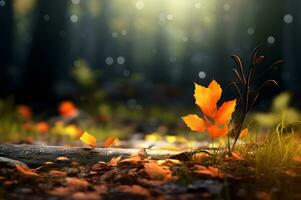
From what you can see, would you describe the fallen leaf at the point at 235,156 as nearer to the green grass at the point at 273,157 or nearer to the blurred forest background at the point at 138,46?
the green grass at the point at 273,157

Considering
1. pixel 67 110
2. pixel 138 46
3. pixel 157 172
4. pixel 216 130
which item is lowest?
pixel 157 172

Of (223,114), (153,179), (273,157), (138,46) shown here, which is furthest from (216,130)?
(138,46)

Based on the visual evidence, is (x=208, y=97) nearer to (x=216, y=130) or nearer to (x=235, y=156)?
(x=216, y=130)

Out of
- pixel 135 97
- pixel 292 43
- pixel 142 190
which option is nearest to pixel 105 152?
pixel 142 190

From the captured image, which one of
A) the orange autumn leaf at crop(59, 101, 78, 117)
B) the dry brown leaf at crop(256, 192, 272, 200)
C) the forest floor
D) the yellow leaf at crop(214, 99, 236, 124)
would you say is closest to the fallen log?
the forest floor

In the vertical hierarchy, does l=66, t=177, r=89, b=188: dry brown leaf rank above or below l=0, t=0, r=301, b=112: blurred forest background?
below

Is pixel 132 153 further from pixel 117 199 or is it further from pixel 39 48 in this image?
pixel 39 48

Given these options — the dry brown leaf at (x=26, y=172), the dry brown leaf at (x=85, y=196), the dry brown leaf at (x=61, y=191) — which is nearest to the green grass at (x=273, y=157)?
the dry brown leaf at (x=85, y=196)

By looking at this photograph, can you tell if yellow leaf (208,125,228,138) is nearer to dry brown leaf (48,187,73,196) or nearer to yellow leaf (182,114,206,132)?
yellow leaf (182,114,206,132)
